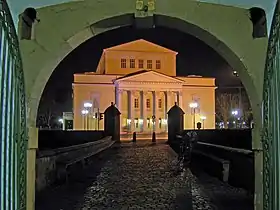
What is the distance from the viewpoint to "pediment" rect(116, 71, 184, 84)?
54.2 m

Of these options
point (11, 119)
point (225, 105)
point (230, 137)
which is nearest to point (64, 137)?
point (230, 137)

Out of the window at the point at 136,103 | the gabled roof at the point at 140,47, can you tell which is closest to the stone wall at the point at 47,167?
the window at the point at 136,103

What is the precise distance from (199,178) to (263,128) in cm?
772

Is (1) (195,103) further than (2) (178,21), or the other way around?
(1) (195,103)

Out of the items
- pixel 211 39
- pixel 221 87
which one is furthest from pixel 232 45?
pixel 221 87

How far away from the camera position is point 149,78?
182ft

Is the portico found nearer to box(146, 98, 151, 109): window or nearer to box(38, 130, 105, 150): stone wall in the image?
box(146, 98, 151, 109): window

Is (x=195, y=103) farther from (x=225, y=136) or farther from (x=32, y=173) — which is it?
(x=32, y=173)

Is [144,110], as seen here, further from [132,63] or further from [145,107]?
[132,63]

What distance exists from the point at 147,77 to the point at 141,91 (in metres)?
2.39

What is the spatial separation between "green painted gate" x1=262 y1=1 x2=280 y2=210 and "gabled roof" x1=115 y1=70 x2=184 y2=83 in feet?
162

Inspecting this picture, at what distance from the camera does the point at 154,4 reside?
530 cm

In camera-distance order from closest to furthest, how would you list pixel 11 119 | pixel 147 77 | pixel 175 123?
1. pixel 11 119
2. pixel 175 123
3. pixel 147 77

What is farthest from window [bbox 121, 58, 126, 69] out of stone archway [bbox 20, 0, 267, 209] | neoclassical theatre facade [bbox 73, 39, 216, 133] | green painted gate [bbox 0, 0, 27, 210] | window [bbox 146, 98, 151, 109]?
green painted gate [bbox 0, 0, 27, 210]
